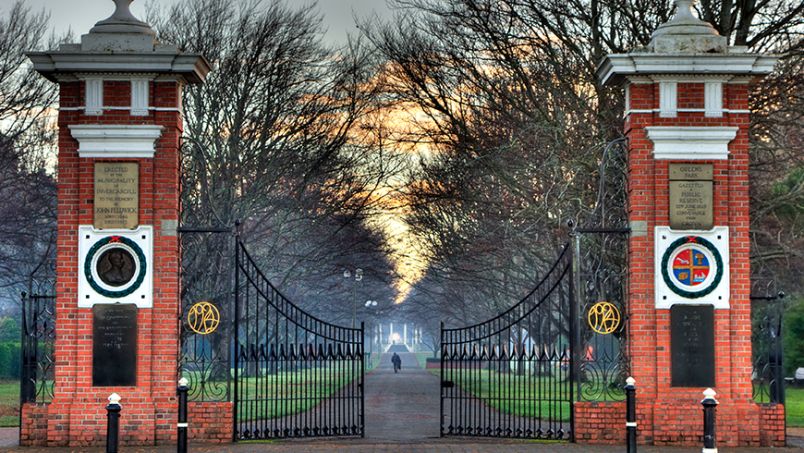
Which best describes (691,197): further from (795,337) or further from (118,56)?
(795,337)

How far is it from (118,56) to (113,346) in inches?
155

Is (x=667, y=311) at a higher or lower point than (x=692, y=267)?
lower

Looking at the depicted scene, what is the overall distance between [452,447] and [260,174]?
19654 millimetres

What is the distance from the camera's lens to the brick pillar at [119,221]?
17.4m

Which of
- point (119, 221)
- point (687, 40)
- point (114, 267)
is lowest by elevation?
point (114, 267)

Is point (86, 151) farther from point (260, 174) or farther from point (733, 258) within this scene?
point (260, 174)

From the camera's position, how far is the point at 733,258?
1758 centimetres

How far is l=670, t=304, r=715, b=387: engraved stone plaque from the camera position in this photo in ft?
57.1

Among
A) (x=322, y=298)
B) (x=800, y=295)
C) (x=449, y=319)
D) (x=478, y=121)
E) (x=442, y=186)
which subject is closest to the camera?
(x=478, y=121)

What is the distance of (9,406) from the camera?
2948cm

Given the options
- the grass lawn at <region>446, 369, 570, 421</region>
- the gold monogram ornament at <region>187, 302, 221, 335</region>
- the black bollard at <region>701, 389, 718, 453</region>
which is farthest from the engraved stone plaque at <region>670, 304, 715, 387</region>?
the gold monogram ornament at <region>187, 302, 221, 335</region>

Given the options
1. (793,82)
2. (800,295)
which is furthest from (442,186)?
(800,295)

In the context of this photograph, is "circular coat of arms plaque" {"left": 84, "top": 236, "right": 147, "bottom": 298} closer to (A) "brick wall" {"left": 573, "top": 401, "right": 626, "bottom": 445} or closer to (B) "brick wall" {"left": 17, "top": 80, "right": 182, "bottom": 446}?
(B) "brick wall" {"left": 17, "top": 80, "right": 182, "bottom": 446}

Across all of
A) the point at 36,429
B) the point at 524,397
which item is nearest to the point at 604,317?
the point at 524,397
